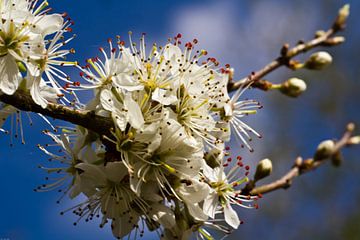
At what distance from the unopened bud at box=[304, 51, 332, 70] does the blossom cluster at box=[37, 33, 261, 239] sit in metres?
0.43

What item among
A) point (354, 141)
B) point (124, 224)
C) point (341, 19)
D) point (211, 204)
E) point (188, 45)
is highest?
point (341, 19)

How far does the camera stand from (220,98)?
1.70 meters

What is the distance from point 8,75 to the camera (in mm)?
1432

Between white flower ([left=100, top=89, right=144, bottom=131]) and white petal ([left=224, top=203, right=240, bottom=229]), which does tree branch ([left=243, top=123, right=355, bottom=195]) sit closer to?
white petal ([left=224, top=203, right=240, bottom=229])

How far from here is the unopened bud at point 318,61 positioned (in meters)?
2.02

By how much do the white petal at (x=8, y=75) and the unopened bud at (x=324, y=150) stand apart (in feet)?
3.31

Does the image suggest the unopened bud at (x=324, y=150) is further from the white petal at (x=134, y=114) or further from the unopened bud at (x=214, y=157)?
the white petal at (x=134, y=114)

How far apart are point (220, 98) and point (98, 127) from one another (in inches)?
15.0

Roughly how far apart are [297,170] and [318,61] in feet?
1.25

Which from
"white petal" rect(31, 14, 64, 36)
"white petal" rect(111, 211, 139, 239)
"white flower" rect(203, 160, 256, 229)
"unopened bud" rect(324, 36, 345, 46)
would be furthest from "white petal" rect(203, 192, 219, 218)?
"unopened bud" rect(324, 36, 345, 46)

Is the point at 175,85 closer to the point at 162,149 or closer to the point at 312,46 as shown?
the point at 162,149

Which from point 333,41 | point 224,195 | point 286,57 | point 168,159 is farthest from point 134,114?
point 333,41

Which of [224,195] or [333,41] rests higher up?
[333,41]

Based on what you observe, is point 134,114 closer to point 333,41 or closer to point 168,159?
→ point 168,159
